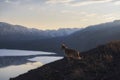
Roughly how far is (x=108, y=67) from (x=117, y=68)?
2.12 ft

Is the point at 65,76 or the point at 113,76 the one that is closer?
the point at 113,76

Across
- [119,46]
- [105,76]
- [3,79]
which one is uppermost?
[119,46]

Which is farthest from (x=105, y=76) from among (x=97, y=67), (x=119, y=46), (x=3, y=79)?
(x=3, y=79)

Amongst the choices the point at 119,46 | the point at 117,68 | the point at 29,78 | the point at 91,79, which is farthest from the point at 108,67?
the point at 29,78

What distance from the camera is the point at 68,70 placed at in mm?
20172

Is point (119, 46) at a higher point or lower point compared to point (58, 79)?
higher

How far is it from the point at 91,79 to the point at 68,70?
12.7ft

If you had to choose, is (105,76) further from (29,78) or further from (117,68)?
(29,78)

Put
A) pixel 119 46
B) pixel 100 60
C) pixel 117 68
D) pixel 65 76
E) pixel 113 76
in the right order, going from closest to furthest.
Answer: pixel 113 76 < pixel 117 68 < pixel 65 76 < pixel 100 60 < pixel 119 46

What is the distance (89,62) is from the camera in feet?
67.4

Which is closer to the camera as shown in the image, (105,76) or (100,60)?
(105,76)

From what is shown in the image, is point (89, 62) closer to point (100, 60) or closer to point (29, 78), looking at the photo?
point (100, 60)

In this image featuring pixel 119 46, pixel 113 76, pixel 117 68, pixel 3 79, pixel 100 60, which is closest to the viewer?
pixel 113 76

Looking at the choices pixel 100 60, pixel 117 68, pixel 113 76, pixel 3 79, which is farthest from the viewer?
pixel 3 79
